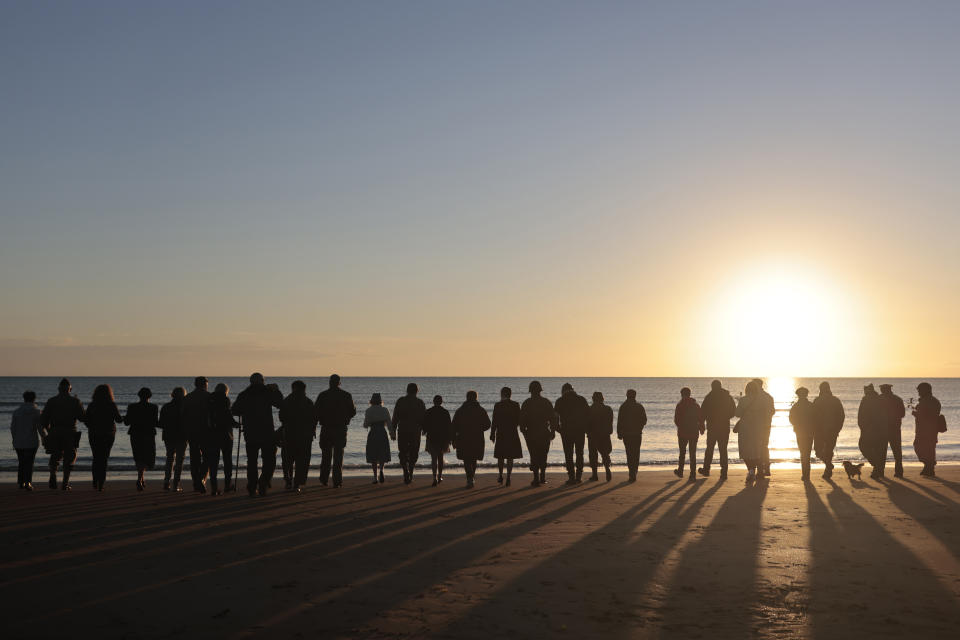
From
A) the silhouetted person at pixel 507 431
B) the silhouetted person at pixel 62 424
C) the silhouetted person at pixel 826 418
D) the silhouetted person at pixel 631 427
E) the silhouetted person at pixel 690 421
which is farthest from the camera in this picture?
the silhouetted person at pixel 690 421

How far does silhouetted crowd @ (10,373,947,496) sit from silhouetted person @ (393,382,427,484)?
0.02 m

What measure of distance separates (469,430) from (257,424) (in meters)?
3.94

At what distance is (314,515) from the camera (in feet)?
36.9

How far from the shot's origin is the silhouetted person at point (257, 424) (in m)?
13.1

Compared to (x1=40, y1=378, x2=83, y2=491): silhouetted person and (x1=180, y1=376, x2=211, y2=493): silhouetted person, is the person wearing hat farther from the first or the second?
(x1=40, y1=378, x2=83, y2=491): silhouetted person

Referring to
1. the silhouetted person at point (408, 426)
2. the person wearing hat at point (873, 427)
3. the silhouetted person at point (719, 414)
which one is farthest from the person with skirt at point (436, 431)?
the person wearing hat at point (873, 427)

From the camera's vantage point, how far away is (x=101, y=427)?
45.9 feet

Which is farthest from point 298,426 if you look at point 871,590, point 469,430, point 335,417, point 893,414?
point 893,414

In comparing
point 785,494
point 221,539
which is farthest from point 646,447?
point 221,539

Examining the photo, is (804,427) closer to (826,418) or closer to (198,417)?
(826,418)

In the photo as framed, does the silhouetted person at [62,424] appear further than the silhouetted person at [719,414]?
No

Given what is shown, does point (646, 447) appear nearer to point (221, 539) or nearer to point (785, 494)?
point (785, 494)

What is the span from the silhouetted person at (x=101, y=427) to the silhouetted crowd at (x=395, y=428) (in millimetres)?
22

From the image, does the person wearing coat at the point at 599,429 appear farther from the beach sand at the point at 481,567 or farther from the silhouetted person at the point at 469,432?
the beach sand at the point at 481,567
